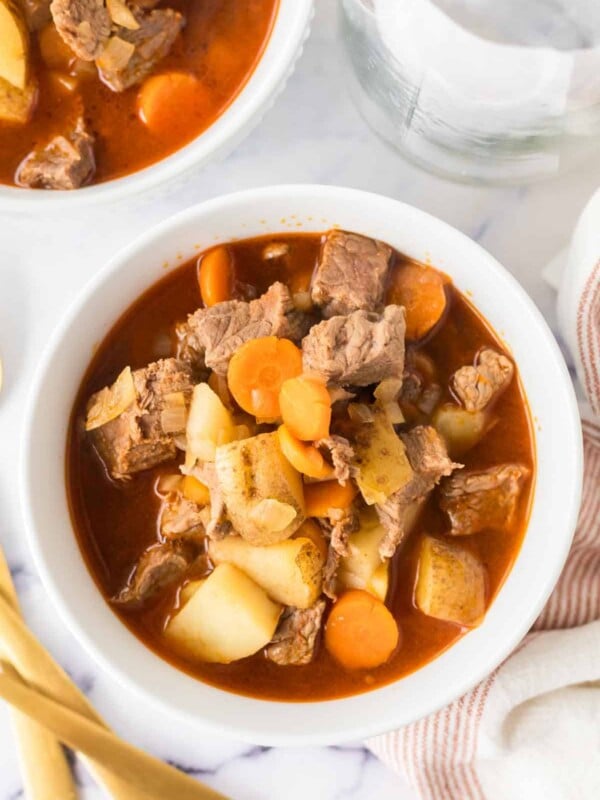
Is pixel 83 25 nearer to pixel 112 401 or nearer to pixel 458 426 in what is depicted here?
pixel 112 401

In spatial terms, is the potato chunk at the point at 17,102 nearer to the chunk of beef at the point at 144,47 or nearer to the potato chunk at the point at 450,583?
the chunk of beef at the point at 144,47

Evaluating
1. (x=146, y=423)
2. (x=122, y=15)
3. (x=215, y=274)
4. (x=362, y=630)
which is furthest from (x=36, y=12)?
(x=362, y=630)

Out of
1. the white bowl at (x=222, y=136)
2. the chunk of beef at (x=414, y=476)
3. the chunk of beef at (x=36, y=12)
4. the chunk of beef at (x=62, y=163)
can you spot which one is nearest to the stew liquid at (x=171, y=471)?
the chunk of beef at (x=414, y=476)

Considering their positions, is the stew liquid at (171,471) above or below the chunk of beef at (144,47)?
below

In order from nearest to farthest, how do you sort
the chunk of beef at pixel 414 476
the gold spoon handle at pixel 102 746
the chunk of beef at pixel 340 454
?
the chunk of beef at pixel 340 454, the chunk of beef at pixel 414 476, the gold spoon handle at pixel 102 746

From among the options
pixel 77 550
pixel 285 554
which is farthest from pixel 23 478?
pixel 285 554

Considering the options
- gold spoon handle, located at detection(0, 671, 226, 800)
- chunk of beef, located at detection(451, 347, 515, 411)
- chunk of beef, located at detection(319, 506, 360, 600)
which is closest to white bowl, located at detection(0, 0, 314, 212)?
chunk of beef, located at detection(451, 347, 515, 411)

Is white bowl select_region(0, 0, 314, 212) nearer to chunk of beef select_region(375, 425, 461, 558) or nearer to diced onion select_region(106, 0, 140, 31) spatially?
diced onion select_region(106, 0, 140, 31)

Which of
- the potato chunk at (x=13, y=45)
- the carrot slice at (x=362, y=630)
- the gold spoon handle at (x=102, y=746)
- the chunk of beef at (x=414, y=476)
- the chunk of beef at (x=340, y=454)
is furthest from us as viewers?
the gold spoon handle at (x=102, y=746)

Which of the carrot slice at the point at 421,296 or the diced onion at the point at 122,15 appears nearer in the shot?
the carrot slice at the point at 421,296
